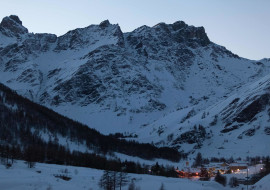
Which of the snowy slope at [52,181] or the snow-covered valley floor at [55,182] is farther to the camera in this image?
the snow-covered valley floor at [55,182]

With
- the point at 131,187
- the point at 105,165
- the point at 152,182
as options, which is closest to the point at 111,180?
the point at 131,187

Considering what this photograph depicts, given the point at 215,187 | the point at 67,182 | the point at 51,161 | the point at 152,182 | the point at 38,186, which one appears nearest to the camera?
the point at 38,186

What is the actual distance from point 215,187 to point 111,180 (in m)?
41.8

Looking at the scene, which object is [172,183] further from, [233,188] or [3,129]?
[3,129]

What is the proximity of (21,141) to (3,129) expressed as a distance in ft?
35.6

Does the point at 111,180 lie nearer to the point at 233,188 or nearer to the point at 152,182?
the point at 152,182

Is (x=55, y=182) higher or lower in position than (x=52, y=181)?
lower

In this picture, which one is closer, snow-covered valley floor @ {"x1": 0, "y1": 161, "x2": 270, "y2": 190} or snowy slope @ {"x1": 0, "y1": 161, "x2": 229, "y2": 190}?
snowy slope @ {"x1": 0, "y1": 161, "x2": 229, "y2": 190}

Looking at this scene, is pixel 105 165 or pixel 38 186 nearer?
pixel 38 186

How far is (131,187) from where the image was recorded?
311ft

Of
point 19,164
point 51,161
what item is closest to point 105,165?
point 51,161

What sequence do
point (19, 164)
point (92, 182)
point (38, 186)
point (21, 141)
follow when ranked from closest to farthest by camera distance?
point (38, 186), point (92, 182), point (19, 164), point (21, 141)

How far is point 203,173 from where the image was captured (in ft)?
528

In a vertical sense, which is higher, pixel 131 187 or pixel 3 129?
pixel 3 129
